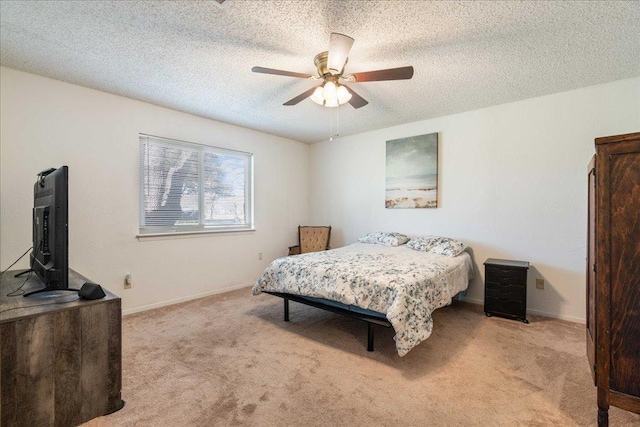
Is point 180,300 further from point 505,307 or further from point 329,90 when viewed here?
point 505,307

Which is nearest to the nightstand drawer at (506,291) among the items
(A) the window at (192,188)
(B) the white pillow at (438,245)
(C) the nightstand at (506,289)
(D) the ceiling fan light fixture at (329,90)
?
(C) the nightstand at (506,289)

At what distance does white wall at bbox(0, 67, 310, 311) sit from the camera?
8.68ft

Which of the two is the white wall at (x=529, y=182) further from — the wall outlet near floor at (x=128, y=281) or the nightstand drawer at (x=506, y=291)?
the wall outlet near floor at (x=128, y=281)

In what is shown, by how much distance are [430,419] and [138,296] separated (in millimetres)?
3268

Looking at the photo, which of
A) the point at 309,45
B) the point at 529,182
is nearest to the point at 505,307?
the point at 529,182

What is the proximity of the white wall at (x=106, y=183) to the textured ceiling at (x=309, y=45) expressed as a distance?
0.25 metres

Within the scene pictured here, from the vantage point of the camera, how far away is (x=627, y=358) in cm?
146

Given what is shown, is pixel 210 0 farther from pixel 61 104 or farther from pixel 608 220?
pixel 608 220

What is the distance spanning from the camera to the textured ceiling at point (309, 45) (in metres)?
1.84

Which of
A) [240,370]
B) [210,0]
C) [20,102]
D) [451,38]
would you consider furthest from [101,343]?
[451,38]

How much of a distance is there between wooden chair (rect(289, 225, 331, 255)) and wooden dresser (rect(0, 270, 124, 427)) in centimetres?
329

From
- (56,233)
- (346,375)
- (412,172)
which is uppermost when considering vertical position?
(412,172)

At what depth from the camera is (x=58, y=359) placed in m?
1.57

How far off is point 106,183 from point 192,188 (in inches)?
38.3
